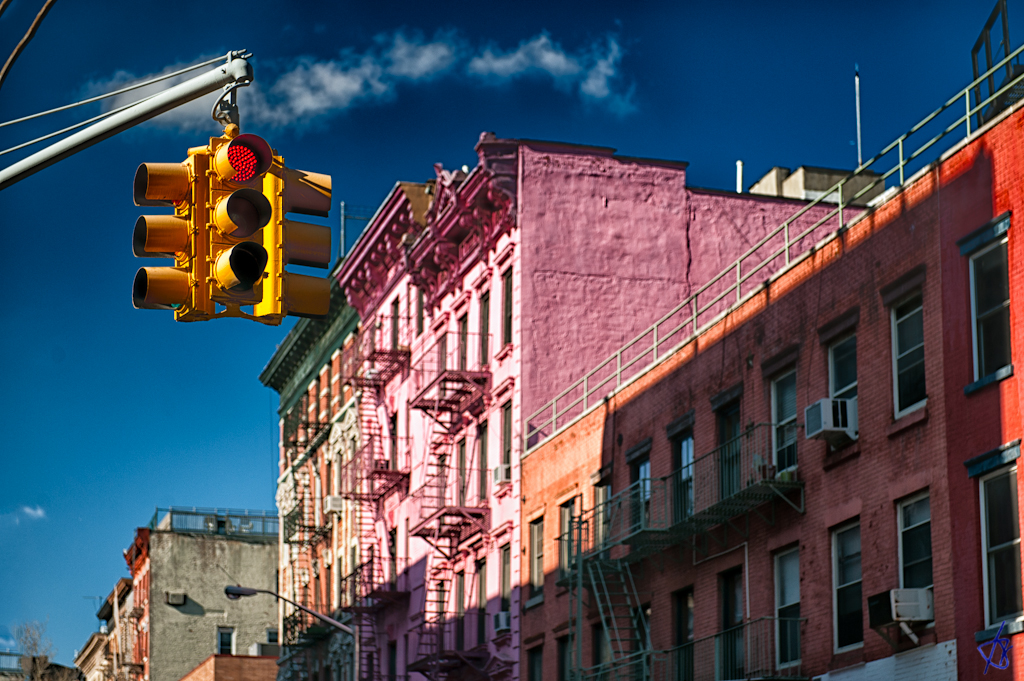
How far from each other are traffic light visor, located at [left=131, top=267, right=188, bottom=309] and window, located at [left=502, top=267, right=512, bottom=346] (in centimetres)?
3164

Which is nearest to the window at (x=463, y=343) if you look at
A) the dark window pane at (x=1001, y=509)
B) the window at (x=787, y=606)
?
the window at (x=787, y=606)

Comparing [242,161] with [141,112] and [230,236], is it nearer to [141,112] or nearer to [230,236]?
[230,236]

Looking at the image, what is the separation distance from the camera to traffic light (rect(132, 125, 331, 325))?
11.1 meters

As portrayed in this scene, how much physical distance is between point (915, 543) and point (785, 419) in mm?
5280

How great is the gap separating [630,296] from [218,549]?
166ft

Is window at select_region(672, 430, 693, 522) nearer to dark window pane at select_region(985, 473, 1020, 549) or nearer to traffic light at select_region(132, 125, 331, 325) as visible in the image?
dark window pane at select_region(985, 473, 1020, 549)

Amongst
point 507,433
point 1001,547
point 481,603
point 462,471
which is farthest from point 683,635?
point 462,471

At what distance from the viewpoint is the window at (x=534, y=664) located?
39094 millimetres

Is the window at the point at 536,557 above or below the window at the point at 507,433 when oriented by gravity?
A: below

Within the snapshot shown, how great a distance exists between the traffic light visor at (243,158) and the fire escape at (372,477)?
1572 inches

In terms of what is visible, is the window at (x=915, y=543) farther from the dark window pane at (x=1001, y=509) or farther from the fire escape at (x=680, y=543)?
the fire escape at (x=680, y=543)

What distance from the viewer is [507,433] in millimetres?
42906

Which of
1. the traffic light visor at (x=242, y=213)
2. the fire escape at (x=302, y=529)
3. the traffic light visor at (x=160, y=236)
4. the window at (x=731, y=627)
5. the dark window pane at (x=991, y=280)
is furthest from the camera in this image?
the fire escape at (x=302, y=529)

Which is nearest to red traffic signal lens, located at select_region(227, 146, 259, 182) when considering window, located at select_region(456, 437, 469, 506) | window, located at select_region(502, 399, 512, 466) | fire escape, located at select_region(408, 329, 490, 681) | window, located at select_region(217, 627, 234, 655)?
window, located at select_region(502, 399, 512, 466)
